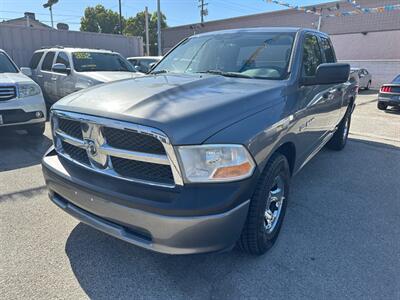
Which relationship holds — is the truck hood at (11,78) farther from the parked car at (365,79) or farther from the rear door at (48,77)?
the parked car at (365,79)

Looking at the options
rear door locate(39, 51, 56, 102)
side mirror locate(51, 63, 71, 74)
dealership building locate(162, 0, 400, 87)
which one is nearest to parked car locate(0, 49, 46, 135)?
side mirror locate(51, 63, 71, 74)

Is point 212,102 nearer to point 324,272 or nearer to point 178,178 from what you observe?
point 178,178

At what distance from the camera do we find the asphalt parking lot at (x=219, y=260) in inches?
90.4

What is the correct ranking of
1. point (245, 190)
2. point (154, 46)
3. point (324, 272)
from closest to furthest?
point (245, 190) < point (324, 272) < point (154, 46)

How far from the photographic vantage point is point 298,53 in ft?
10.6

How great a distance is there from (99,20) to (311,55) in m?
61.3

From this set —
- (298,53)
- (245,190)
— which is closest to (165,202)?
(245,190)

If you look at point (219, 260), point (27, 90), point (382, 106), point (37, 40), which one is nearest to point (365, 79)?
point (382, 106)

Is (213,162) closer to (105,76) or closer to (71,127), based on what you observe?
(71,127)

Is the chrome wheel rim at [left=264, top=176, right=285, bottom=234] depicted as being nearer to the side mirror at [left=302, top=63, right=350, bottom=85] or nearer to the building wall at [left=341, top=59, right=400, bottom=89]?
the side mirror at [left=302, top=63, right=350, bottom=85]

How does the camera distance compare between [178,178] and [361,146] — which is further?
[361,146]

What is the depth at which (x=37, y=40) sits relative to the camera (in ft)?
44.5

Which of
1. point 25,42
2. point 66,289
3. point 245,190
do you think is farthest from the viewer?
point 25,42

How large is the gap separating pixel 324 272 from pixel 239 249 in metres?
0.67
